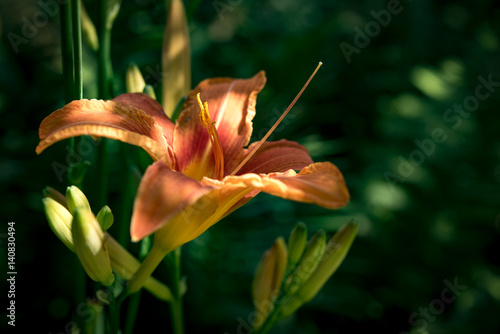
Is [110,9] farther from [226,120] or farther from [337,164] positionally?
[337,164]

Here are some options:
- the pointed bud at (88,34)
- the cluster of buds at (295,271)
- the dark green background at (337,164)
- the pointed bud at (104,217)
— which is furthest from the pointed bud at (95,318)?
the dark green background at (337,164)

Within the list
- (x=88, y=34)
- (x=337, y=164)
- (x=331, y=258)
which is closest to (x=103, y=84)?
(x=88, y=34)

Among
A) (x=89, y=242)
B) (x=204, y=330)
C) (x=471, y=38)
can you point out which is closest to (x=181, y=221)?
(x=89, y=242)

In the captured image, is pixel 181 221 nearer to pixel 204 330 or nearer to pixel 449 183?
pixel 204 330

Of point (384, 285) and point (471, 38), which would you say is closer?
point (384, 285)

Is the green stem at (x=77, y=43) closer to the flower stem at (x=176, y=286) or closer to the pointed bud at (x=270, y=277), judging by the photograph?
the flower stem at (x=176, y=286)

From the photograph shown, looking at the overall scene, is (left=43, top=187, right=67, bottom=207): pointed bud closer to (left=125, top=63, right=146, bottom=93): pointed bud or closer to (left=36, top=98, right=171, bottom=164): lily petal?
(left=36, top=98, right=171, bottom=164): lily petal
